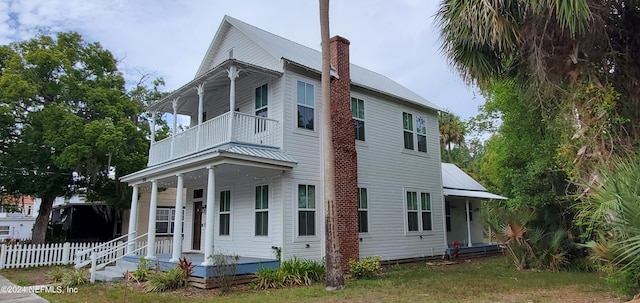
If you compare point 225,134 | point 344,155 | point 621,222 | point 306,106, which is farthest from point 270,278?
point 621,222

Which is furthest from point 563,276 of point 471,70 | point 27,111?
point 27,111

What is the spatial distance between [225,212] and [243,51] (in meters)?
5.85

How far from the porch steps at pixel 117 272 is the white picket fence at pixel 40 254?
163 cm

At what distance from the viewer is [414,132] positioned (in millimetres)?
17594

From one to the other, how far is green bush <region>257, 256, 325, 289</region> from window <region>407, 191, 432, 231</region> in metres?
5.72

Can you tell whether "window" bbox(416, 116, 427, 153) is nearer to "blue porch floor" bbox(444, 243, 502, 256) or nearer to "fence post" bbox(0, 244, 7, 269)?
"blue porch floor" bbox(444, 243, 502, 256)

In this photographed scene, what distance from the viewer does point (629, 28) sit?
8.84 meters

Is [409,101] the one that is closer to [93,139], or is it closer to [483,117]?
[483,117]

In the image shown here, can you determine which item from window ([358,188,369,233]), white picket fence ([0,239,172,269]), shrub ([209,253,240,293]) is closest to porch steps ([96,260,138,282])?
white picket fence ([0,239,172,269])

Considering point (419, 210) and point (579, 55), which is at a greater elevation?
point (579, 55)

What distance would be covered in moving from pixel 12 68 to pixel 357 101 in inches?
569

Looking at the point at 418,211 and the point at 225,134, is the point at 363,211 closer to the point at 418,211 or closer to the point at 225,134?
the point at 418,211

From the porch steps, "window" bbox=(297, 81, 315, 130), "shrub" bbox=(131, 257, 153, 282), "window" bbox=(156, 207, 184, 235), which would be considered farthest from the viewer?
"window" bbox=(156, 207, 184, 235)

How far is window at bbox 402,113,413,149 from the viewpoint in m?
17.2
